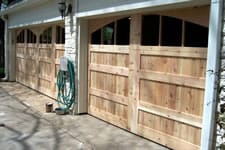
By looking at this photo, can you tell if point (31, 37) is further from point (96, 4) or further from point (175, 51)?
point (175, 51)

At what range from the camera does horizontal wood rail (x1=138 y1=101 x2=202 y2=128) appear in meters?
3.94

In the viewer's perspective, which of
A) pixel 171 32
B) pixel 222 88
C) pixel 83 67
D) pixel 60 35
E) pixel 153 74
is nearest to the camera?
pixel 222 88

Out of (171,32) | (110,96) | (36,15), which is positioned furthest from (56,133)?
(36,15)

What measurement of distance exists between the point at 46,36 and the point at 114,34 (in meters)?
3.66

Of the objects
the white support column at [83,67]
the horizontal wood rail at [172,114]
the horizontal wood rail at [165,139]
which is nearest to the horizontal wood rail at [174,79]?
the horizontal wood rail at [172,114]

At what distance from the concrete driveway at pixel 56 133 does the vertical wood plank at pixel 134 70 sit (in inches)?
11.2

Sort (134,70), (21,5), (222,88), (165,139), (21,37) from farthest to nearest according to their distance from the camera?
(21,37)
(21,5)
(134,70)
(165,139)
(222,88)

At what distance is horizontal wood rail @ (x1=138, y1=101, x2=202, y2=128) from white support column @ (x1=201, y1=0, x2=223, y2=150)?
47 cm

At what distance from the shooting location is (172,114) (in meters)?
4.30

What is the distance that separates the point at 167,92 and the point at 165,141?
72cm

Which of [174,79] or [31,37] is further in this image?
[31,37]

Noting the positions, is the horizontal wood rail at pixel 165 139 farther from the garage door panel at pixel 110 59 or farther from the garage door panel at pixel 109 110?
the garage door panel at pixel 110 59

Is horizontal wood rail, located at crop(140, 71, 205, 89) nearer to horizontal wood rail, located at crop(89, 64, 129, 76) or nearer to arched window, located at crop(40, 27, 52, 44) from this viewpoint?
horizontal wood rail, located at crop(89, 64, 129, 76)

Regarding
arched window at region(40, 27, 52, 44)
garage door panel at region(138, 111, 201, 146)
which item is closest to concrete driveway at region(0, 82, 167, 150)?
garage door panel at region(138, 111, 201, 146)
